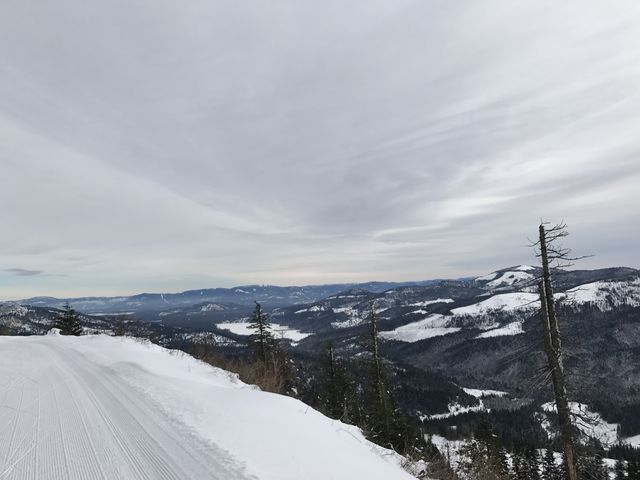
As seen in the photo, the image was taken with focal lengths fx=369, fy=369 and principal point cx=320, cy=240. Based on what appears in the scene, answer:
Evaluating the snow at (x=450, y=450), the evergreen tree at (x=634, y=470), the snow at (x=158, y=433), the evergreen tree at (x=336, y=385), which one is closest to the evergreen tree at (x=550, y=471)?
the evergreen tree at (x=634, y=470)

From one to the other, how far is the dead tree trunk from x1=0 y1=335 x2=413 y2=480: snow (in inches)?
375

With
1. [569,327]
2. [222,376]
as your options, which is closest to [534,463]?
[569,327]

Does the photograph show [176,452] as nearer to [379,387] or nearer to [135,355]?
[135,355]

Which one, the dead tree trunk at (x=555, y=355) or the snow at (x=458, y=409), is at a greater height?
the dead tree trunk at (x=555, y=355)

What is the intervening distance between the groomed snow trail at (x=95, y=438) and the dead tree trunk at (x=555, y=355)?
1380 centimetres

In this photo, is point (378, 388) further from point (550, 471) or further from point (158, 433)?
point (550, 471)

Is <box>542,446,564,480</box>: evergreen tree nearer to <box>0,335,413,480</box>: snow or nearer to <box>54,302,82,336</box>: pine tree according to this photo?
<box>0,335,413,480</box>: snow

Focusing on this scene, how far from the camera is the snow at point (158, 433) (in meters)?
5.36

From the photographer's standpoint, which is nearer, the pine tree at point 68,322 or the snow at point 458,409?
the pine tree at point 68,322

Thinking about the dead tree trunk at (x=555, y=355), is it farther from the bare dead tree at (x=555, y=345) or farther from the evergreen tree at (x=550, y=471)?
the evergreen tree at (x=550, y=471)

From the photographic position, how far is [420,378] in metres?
199

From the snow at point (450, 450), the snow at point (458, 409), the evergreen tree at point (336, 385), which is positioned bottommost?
the snow at point (458, 409)

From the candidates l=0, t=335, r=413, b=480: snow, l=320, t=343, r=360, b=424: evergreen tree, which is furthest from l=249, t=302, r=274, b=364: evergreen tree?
l=0, t=335, r=413, b=480: snow

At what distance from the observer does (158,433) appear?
6.75m
